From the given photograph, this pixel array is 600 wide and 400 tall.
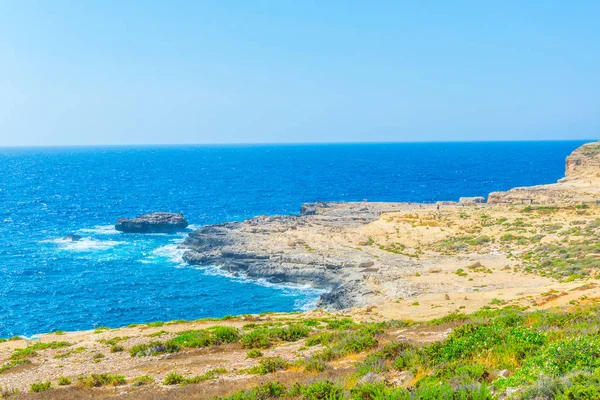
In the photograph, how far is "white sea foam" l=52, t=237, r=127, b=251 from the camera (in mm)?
83438

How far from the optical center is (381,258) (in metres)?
65.2

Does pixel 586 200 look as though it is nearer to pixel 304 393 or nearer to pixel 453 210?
pixel 453 210

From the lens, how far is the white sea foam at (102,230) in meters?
96.6

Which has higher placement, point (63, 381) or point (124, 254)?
point (63, 381)

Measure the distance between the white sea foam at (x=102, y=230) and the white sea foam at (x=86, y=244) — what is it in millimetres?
5934

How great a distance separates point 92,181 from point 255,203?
91306mm

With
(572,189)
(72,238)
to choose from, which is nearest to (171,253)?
(72,238)

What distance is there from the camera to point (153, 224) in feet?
323

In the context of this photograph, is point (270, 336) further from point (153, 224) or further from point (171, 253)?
point (153, 224)

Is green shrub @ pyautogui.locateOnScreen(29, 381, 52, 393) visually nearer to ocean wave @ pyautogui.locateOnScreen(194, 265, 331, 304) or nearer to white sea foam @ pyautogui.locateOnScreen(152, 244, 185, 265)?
ocean wave @ pyautogui.locateOnScreen(194, 265, 331, 304)

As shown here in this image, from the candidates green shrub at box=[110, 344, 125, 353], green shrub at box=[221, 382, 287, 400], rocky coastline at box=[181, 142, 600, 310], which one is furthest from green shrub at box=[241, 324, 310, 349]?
rocky coastline at box=[181, 142, 600, 310]

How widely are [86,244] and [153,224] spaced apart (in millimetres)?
14969

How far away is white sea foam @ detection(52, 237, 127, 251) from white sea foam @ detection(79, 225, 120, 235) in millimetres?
5934

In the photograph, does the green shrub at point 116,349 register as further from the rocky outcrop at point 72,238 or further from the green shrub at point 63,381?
the rocky outcrop at point 72,238
